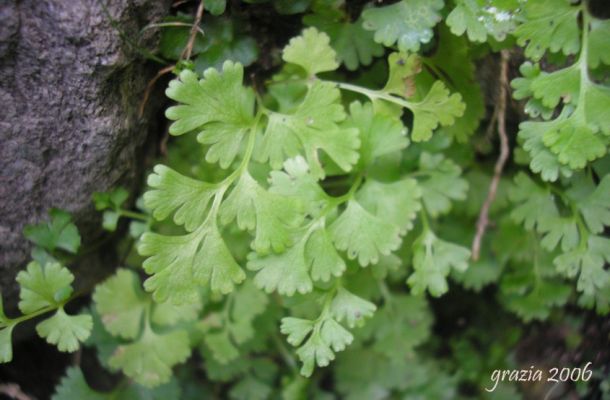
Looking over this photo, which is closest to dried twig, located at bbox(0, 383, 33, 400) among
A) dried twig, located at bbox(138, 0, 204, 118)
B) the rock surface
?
the rock surface

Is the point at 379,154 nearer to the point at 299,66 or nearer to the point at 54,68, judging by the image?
the point at 299,66

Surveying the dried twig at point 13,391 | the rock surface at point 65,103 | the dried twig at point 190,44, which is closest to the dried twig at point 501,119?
the dried twig at point 190,44

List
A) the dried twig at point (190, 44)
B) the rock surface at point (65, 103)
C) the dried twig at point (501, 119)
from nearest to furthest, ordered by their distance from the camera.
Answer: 1. the rock surface at point (65, 103)
2. the dried twig at point (190, 44)
3. the dried twig at point (501, 119)

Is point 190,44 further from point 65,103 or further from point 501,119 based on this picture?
point 501,119

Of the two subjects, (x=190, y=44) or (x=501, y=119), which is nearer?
(x=190, y=44)

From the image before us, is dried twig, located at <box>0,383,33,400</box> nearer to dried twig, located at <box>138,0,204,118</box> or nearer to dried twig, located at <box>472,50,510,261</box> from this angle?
dried twig, located at <box>138,0,204,118</box>

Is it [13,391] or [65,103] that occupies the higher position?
[65,103]

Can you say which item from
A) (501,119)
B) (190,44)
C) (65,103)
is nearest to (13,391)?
(65,103)

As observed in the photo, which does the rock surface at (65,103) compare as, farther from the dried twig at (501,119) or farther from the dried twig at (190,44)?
the dried twig at (501,119)

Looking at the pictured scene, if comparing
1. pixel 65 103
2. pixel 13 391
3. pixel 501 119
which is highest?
pixel 65 103

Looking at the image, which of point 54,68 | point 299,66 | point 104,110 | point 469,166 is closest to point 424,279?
point 469,166
